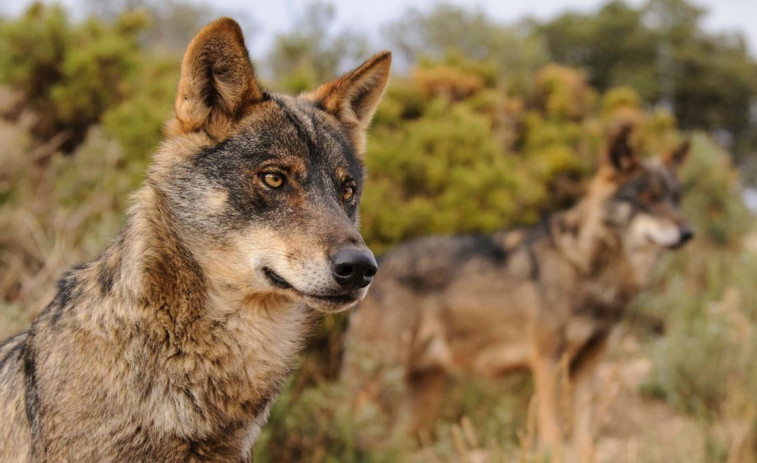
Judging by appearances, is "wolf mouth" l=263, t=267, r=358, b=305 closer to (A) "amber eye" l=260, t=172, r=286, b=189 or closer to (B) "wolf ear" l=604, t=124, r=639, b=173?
(A) "amber eye" l=260, t=172, r=286, b=189

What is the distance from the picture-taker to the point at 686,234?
6531mm

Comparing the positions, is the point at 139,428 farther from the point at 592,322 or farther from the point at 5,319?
the point at 592,322

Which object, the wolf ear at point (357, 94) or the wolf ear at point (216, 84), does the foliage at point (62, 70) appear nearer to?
the wolf ear at point (357, 94)

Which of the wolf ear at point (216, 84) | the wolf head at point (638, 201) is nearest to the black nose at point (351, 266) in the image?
the wolf ear at point (216, 84)

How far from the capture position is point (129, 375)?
8.01 ft

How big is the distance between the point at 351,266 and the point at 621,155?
16.5 feet

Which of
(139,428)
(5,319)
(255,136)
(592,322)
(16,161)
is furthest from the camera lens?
(16,161)

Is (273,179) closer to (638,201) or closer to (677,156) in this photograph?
(638,201)

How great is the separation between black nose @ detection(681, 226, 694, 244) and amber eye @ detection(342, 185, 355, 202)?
4.43 m

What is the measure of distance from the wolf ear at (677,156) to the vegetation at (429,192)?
143cm

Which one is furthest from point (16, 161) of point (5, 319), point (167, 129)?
point (167, 129)

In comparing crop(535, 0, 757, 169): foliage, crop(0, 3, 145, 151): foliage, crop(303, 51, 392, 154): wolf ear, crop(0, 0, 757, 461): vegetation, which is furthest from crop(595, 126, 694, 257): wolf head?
crop(535, 0, 757, 169): foliage

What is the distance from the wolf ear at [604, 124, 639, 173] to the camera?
22.4 ft

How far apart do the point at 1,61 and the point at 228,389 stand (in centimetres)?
833
